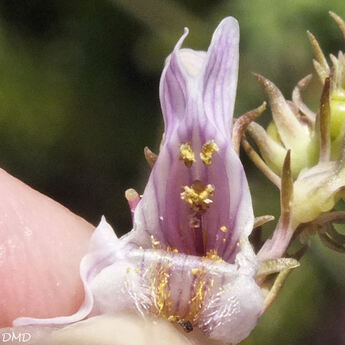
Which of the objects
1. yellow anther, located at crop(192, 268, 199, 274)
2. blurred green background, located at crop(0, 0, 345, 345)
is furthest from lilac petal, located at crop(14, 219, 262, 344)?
blurred green background, located at crop(0, 0, 345, 345)

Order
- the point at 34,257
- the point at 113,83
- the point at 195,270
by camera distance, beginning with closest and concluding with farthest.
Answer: the point at 195,270, the point at 34,257, the point at 113,83

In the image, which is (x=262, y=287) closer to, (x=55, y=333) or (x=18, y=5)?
(x=55, y=333)

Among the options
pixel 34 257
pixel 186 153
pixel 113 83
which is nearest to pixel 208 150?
pixel 186 153

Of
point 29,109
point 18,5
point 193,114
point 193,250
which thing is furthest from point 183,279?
point 18,5

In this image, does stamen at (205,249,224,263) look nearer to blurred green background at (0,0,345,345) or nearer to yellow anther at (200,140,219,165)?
yellow anther at (200,140,219,165)

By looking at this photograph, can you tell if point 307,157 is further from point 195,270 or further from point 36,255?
point 36,255

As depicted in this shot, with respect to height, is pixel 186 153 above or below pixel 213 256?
above

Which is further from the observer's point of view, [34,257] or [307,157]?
[34,257]
